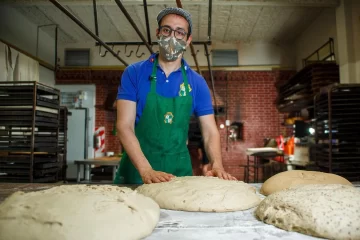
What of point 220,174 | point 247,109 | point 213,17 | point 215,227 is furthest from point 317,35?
point 215,227

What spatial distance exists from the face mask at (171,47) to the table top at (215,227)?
3.65 ft

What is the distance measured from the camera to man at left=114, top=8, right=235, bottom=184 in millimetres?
1967

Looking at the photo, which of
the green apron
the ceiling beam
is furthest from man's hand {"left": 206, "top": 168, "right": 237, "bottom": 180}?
the ceiling beam

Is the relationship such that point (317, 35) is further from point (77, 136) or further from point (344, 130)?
point (77, 136)

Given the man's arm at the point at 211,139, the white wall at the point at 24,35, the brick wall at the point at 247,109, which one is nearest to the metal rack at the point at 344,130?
the man's arm at the point at 211,139

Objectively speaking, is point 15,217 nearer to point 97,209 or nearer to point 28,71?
point 97,209

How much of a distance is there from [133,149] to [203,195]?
62 cm

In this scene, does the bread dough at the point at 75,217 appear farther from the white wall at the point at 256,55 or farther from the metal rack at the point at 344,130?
the white wall at the point at 256,55

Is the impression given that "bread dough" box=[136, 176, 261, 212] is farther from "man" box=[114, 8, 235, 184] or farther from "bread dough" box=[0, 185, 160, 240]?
"man" box=[114, 8, 235, 184]

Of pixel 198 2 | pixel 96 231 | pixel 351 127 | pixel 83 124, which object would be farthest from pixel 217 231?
pixel 83 124

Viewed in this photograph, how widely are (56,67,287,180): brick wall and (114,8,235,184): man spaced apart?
5869mm

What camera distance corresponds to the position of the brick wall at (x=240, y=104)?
7.89 metres

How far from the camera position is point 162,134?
80.1 inches

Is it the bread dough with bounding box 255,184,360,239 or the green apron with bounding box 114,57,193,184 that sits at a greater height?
the green apron with bounding box 114,57,193,184
